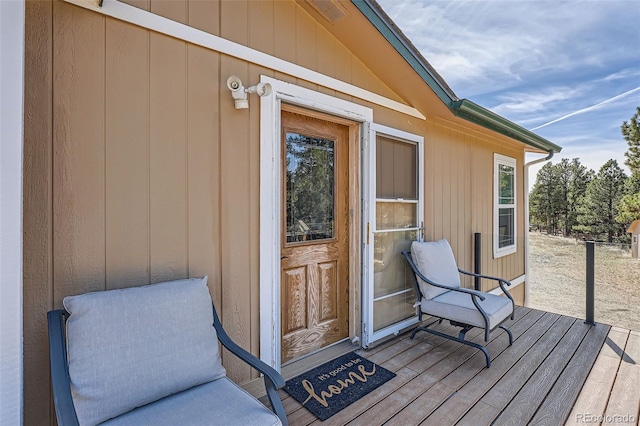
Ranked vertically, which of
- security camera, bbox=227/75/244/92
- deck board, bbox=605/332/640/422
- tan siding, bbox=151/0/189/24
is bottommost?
deck board, bbox=605/332/640/422

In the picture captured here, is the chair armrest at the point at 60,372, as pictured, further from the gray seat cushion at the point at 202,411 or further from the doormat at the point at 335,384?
the doormat at the point at 335,384

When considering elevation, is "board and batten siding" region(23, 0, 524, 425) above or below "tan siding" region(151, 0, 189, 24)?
below

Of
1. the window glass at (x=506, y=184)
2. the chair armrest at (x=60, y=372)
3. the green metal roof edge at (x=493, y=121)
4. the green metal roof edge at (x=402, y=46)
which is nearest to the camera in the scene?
the chair armrest at (x=60, y=372)

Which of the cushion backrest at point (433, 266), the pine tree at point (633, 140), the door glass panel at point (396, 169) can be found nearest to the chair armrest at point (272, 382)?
the door glass panel at point (396, 169)

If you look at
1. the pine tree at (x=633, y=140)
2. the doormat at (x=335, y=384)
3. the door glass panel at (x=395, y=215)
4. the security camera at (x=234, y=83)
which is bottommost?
the doormat at (x=335, y=384)

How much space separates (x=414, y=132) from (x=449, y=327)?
7.36 ft

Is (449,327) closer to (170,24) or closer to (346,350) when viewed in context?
(346,350)

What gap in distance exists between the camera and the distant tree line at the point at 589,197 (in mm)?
11648

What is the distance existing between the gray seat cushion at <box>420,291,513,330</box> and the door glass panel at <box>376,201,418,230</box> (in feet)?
2.72

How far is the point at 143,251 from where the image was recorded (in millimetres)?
1790

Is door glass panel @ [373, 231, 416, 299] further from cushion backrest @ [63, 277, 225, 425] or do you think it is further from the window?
the window

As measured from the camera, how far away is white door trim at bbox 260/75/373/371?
89.0 inches

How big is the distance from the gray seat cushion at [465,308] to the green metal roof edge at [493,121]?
77.7 inches

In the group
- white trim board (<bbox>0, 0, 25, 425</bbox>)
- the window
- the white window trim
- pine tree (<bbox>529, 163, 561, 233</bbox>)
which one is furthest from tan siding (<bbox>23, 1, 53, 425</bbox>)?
pine tree (<bbox>529, 163, 561, 233</bbox>)
